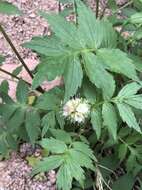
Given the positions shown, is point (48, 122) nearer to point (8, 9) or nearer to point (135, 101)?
point (135, 101)

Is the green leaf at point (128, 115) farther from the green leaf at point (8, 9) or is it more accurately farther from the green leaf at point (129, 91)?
the green leaf at point (8, 9)

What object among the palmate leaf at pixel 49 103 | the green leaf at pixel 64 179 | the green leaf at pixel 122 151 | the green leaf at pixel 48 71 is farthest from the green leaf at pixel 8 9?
the green leaf at pixel 122 151

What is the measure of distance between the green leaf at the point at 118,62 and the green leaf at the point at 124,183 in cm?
71

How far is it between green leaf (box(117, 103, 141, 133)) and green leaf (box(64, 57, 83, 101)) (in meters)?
0.26

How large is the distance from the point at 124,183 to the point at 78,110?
59 centimetres

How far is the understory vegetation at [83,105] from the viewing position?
1921 millimetres

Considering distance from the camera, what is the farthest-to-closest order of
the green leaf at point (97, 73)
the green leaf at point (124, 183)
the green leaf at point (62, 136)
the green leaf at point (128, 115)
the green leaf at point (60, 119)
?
1. the green leaf at point (124, 183)
2. the green leaf at point (60, 119)
3. the green leaf at point (62, 136)
4. the green leaf at point (128, 115)
5. the green leaf at point (97, 73)

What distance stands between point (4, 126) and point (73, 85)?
860 mm

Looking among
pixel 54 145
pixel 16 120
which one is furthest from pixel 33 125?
pixel 54 145

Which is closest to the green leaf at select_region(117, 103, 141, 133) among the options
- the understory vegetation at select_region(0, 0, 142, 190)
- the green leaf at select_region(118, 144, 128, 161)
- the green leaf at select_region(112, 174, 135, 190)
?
the understory vegetation at select_region(0, 0, 142, 190)

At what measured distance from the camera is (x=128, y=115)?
2033 mm

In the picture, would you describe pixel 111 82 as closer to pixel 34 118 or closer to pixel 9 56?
pixel 34 118

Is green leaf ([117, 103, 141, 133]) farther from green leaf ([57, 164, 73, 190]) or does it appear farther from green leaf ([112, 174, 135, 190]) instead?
green leaf ([112, 174, 135, 190])

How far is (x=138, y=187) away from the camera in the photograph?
2512mm
